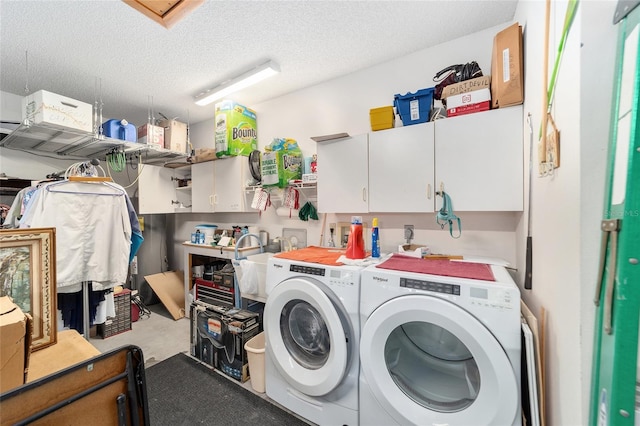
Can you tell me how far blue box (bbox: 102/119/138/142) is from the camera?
8.57 feet

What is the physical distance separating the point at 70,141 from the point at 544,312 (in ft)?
13.5

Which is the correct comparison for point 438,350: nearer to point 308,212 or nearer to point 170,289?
point 308,212

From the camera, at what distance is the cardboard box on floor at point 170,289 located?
3.43 m

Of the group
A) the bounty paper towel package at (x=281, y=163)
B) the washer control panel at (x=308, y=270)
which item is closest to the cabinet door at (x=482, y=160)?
the washer control panel at (x=308, y=270)

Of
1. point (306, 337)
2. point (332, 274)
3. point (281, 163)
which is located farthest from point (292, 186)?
point (306, 337)

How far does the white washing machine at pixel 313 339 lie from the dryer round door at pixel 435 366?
156 mm

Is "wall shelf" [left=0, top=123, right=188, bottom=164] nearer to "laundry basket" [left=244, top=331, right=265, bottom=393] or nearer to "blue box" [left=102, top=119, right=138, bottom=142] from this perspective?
"blue box" [left=102, top=119, right=138, bottom=142]

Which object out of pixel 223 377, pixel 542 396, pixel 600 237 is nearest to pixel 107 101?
pixel 223 377

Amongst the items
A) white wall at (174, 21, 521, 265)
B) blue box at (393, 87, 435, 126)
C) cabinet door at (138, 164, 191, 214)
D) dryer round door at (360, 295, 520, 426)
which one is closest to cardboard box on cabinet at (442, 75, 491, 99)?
blue box at (393, 87, 435, 126)

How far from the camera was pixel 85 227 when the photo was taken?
6.36 feet

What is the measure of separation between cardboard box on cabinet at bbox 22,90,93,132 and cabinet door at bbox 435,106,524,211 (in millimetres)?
3056

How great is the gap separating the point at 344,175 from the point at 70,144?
10.1 ft

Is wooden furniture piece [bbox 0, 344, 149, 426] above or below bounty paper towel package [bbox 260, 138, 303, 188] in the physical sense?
below

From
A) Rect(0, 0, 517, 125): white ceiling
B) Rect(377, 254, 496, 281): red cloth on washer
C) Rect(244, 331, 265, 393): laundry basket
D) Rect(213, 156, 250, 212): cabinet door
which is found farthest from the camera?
Rect(213, 156, 250, 212): cabinet door
